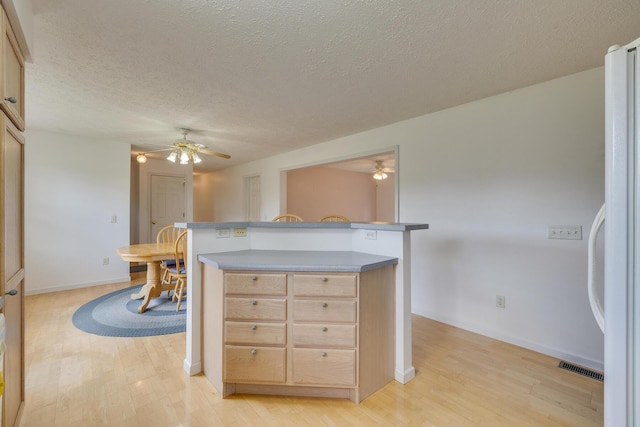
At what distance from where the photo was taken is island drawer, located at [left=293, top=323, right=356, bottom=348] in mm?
1631

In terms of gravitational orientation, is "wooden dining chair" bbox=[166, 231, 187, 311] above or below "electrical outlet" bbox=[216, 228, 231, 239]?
below

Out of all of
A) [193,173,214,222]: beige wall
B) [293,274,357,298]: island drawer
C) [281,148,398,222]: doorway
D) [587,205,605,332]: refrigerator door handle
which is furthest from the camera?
[193,173,214,222]: beige wall

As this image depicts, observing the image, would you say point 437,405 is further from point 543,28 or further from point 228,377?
point 543,28

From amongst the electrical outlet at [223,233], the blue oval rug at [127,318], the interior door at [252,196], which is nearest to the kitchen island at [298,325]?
the electrical outlet at [223,233]

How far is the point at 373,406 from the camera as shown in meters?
1.63

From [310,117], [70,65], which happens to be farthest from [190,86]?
[310,117]

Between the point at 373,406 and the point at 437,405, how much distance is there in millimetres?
387

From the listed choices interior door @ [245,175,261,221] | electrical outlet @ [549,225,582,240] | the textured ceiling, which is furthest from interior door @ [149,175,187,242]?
electrical outlet @ [549,225,582,240]

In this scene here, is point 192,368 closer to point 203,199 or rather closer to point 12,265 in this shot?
point 12,265

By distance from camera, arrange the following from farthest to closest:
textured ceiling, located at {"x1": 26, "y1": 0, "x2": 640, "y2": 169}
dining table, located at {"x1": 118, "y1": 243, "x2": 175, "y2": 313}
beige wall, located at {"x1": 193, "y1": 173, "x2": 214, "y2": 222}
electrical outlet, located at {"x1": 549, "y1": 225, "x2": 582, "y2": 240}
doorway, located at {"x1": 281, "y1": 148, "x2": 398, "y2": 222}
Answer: beige wall, located at {"x1": 193, "y1": 173, "x2": 214, "y2": 222}
doorway, located at {"x1": 281, "y1": 148, "x2": 398, "y2": 222}
dining table, located at {"x1": 118, "y1": 243, "x2": 175, "y2": 313}
electrical outlet, located at {"x1": 549, "y1": 225, "x2": 582, "y2": 240}
textured ceiling, located at {"x1": 26, "y1": 0, "x2": 640, "y2": 169}

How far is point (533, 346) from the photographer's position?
230 centimetres

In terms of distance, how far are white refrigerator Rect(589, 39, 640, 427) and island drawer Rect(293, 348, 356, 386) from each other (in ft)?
3.57

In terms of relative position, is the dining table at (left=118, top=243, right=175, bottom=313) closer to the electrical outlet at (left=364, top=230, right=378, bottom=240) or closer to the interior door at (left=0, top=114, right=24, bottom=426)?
the interior door at (left=0, top=114, right=24, bottom=426)

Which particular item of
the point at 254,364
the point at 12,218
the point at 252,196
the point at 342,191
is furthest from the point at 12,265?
the point at 342,191
